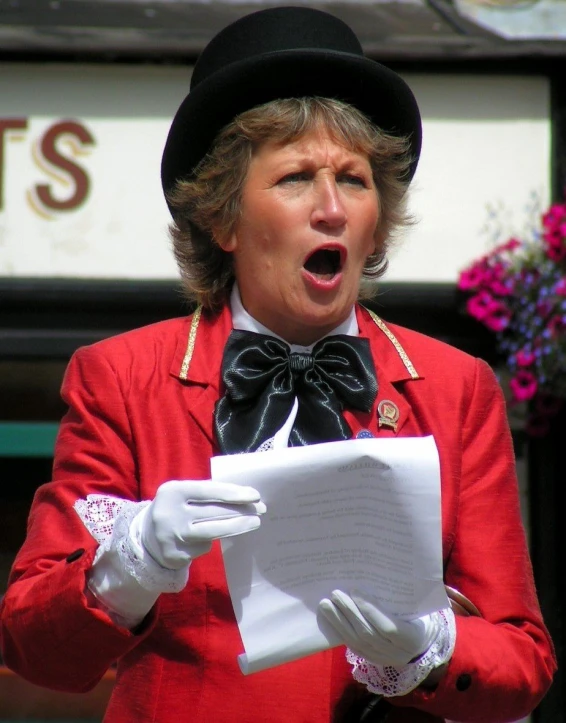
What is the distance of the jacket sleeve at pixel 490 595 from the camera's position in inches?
81.0

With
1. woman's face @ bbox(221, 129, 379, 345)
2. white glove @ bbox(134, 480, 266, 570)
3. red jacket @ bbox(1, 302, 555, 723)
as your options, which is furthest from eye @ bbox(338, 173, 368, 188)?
white glove @ bbox(134, 480, 266, 570)

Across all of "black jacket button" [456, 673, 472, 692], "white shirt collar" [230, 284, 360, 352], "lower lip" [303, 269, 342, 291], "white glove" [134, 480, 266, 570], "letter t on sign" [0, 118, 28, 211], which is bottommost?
"letter t on sign" [0, 118, 28, 211]

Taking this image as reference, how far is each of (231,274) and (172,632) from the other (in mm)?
725

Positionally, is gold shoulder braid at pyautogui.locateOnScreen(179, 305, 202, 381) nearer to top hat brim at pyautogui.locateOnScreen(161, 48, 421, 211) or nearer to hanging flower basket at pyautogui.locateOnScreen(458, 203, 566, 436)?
top hat brim at pyautogui.locateOnScreen(161, 48, 421, 211)

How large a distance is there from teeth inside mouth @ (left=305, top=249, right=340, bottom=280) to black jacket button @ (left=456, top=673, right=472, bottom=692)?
71cm

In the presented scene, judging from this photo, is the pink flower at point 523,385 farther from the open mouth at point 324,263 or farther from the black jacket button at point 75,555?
the black jacket button at point 75,555

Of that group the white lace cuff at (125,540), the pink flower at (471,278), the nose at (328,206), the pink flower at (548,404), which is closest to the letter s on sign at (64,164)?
the pink flower at (471,278)

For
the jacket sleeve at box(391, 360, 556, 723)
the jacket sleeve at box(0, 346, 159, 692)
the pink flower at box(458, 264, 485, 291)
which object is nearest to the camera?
the jacket sleeve at box(0, 346, 159, 692)

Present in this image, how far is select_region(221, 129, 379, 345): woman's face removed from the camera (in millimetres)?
2256

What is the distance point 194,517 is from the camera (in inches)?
71.2

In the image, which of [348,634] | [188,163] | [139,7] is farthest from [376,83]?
[139,7]

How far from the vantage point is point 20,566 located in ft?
6.89

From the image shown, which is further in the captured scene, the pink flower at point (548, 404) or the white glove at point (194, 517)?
the pink flower at point (548, 404)

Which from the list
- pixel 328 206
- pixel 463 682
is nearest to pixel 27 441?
pixel 328 206
